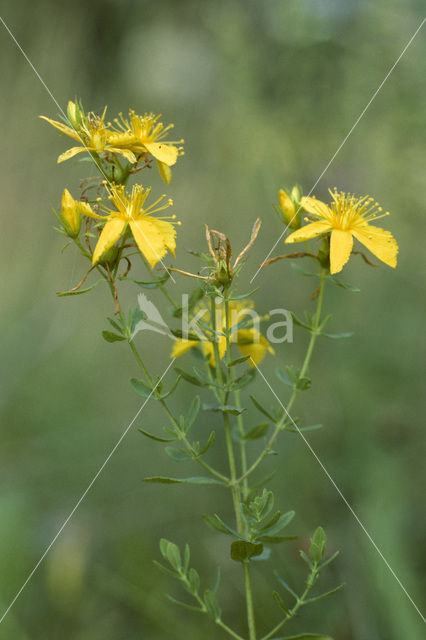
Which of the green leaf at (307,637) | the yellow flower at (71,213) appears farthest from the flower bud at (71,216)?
the green leaf at (307,637)

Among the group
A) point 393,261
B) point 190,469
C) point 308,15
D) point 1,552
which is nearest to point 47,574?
point 1,552

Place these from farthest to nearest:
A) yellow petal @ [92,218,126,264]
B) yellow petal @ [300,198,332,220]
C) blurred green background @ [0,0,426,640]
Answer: blurred green background @ [0,0,426,640] < yellow petal @ [300,198,332,220] < yellow petal @ [92,218,126,264]

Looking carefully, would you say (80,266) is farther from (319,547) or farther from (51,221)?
(319,547)

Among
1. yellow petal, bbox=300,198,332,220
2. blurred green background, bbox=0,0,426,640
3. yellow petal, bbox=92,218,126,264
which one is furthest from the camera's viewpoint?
blurred green background, bbox=0,0,426,640

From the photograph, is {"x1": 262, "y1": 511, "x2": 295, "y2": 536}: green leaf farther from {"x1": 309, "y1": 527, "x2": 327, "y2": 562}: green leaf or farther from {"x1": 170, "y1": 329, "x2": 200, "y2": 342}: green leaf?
{"x1": 170, "y1": 329, "x2": 200, "y2": 342}: green leaf

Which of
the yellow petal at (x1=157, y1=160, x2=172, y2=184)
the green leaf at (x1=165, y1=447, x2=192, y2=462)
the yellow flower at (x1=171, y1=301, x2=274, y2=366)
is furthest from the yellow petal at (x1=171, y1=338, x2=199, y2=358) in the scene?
the yellow petal at (x1=157, y1=160, x2=172, y2=184)

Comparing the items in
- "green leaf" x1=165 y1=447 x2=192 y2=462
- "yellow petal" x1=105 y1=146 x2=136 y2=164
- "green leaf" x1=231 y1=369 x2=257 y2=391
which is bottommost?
"green leaf" x1=165 y1=447 x2=192 y2=462

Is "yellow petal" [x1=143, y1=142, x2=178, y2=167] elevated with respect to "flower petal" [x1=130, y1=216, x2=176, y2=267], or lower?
elevated
